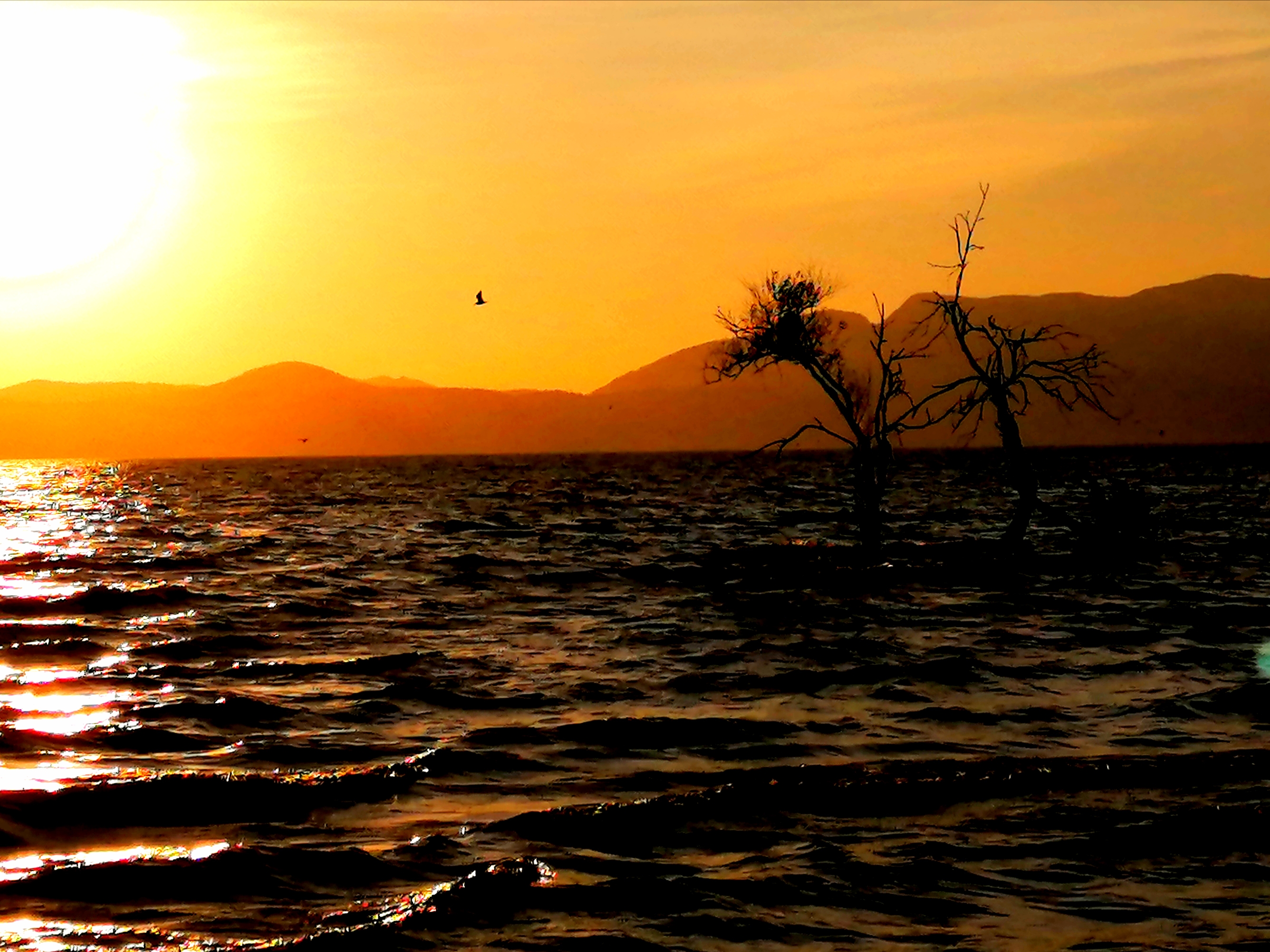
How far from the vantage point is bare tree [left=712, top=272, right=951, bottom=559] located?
4147 centimetres

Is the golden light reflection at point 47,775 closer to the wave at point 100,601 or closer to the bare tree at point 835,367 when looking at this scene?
the wave at point 100,601

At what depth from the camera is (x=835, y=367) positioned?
45.0 m

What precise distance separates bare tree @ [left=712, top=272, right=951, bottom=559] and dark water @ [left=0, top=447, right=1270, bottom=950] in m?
4.80

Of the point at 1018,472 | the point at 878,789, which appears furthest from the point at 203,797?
the point at 1018,472

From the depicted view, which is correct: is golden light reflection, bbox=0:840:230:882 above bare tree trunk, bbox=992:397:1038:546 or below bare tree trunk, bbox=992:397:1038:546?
below

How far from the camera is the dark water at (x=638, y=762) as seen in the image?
416 inches

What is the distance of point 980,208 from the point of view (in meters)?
40.1

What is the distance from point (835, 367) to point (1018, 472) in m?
6.95

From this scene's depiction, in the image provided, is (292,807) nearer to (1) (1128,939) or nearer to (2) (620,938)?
(2) (620,938)

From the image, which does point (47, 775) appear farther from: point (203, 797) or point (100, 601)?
point (100, 601)

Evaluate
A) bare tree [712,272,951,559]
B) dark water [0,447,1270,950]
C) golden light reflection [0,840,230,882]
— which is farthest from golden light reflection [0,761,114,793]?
bare tree [712,272,951,559]

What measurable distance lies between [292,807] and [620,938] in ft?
15.7

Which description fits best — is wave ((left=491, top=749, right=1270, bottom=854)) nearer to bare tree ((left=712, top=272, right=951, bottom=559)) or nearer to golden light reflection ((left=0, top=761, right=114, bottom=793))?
golden light reflection ((left=0, top=761, right=114, bottom=793))

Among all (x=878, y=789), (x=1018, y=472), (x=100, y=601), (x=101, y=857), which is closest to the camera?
(x=101, y=857)
